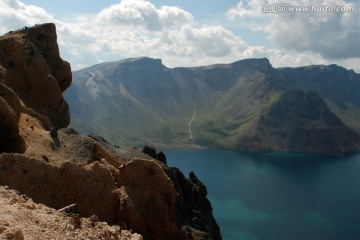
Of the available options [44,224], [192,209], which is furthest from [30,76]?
[44,224]

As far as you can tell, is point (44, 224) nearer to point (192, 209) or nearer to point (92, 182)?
point (92, 182)

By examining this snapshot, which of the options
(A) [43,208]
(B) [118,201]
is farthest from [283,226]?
(A) [43,208]

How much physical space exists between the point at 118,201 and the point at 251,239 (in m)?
119

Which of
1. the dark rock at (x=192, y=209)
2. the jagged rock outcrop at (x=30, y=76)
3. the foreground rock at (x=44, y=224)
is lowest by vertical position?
the dark rock at (x=192, y=209)

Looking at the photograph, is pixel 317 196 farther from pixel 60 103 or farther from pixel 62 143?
pixel 62 143

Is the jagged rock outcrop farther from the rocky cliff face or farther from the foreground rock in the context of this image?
the foreground rock

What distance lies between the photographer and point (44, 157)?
38.1 m

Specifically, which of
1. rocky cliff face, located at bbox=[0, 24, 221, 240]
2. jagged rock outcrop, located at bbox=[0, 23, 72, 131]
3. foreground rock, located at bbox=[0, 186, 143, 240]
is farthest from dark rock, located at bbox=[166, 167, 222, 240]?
jagged rock outcrop, located at bbox=[0, 23, 72, 131]

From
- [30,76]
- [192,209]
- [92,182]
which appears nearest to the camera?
[92,182]

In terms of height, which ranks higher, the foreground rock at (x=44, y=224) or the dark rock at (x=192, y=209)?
the foreground rock at (x=44, y=224)

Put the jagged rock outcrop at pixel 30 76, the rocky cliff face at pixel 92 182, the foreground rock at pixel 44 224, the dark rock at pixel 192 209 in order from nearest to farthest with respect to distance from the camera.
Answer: the foreground rock at pixel 44 224, the rocky cliff face at pixel 92 182, the dark rock at pixel 192 209, the jagged rock outcrop at pixel 30 76

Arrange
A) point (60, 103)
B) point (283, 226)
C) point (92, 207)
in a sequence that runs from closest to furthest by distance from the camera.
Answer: point (92, 207) → point (60, 103) → point (283, 226)

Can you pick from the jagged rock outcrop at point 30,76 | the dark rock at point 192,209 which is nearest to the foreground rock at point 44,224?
the dark rock at point 192,209

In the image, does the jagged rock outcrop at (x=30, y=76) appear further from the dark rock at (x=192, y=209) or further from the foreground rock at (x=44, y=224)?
the foreground rock at (x=44, y=224)
